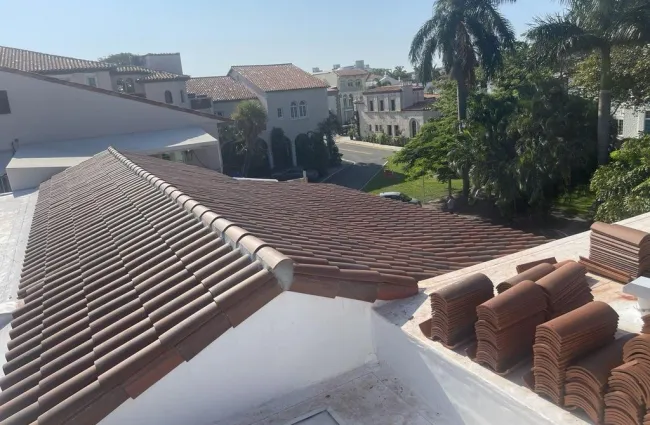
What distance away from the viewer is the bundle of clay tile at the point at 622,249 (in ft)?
19.9

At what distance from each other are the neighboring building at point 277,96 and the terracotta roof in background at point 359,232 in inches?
1475

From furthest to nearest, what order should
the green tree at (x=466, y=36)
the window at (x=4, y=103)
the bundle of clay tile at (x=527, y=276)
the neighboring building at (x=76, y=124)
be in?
the green tree at (x=466, y=36) → the window at (x=4, y=103) → the neighboring building at (x=76, y=124) → the bundle of clay tile at (x=527, y=276)

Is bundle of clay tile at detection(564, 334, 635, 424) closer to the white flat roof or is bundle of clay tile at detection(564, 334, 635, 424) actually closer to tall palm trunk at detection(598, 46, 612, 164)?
the white flat roof

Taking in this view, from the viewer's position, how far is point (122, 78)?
47.6 meters

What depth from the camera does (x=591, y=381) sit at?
3701 mm

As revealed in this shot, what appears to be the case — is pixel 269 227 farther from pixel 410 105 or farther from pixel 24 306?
pixel 410 105

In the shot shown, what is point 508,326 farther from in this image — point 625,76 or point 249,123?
point 249,123

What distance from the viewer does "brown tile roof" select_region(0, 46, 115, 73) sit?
34.3 m

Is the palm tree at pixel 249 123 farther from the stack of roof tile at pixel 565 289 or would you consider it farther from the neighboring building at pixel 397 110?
the stack of roof tile at pixel 565 289

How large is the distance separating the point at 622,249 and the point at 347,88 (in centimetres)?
7724

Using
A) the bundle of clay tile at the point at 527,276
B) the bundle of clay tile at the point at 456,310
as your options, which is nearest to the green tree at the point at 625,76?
the bundle of clay tile at the point at 527,276

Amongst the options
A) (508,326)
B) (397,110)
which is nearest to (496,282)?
(508,326)

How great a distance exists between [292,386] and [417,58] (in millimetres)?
29107

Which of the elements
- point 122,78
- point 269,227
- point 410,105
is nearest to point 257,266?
point 269,227
